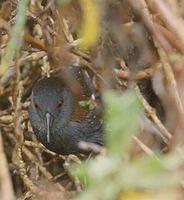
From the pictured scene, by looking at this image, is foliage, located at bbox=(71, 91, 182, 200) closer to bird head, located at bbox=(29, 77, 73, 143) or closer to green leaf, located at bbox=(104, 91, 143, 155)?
green leaf, located at bbox=(104, 91, 143, 155)

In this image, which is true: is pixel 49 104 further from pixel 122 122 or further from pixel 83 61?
pixel 122 122

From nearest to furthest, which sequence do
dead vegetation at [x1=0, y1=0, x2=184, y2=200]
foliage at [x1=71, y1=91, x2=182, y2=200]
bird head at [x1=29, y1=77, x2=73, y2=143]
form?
1. foliage at [x1=71, y1=91, x2=182, y2=200]
2. dead vegetation at [x1=0, y1=0, x2=184, y2=200]
3. bird head at [x1=29, y1=77, x2=73, y2=143]

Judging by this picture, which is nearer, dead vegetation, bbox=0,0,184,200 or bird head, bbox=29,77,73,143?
dead vegetation, bbox=0,0,184,200

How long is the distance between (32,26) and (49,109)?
2.07ft

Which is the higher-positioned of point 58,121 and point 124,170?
point 124,170

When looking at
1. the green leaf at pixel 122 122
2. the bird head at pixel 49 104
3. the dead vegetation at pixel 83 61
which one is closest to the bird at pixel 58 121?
the bird head at pixel 49 104

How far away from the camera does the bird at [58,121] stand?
14.1ft

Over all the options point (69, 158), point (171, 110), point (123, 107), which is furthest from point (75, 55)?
point (123, 107)

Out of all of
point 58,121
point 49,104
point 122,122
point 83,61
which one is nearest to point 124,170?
point 122,122

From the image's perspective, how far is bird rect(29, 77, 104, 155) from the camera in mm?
4289

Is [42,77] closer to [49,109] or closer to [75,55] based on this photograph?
[49,109]

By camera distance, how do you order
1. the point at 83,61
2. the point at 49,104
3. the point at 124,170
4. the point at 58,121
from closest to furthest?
1. the point at 124,170
2. the point at 83,61
3. the point at 49,104
4. the point at 58,121

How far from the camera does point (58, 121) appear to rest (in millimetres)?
4480

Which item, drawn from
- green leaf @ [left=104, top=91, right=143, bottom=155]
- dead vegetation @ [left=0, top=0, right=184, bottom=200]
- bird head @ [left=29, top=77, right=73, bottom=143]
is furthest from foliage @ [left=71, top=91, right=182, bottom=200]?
bird head @ [left=29, top=77, right=73, bottom=143]
